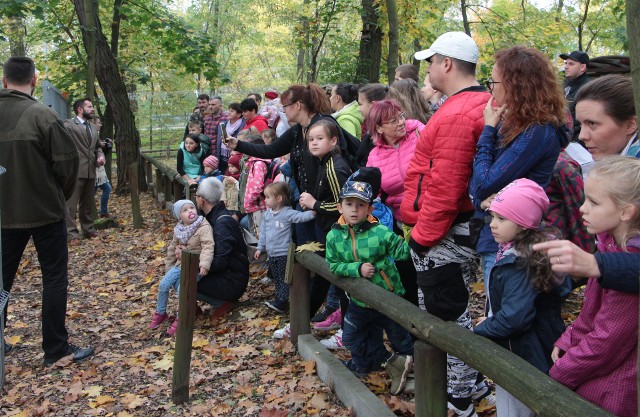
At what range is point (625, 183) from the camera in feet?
7.74

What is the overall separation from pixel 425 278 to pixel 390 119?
53.9 inches

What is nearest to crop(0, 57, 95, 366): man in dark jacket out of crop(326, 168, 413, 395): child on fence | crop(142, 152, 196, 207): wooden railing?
crop(326, 168, 413, 395): child on fence

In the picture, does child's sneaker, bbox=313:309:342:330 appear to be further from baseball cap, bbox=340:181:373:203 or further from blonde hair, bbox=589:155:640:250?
blonde hair, bbox=589:155:640:250

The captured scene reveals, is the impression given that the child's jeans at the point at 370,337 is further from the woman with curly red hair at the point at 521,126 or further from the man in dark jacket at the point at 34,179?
the man in dark jacket at the point at 34,179

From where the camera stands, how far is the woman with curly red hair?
321cm

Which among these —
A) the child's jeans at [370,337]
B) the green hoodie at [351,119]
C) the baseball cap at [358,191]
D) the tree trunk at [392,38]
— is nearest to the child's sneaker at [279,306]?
the green hoodie at [351,119]

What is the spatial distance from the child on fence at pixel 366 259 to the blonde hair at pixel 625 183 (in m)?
2.12

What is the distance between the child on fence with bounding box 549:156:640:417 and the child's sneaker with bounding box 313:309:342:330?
3728mm

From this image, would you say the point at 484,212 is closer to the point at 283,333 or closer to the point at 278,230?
the point at 283,333

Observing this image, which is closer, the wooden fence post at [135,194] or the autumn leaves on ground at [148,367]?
the autumn leaves on ground at [148,367]

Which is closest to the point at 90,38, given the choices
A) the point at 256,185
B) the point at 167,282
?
the point at 256,185

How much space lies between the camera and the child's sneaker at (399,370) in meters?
4.64

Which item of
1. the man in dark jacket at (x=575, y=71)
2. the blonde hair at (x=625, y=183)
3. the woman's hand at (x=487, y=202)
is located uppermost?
the man in dark jacket at (x=575, y=71)

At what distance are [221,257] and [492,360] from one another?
4371mm
